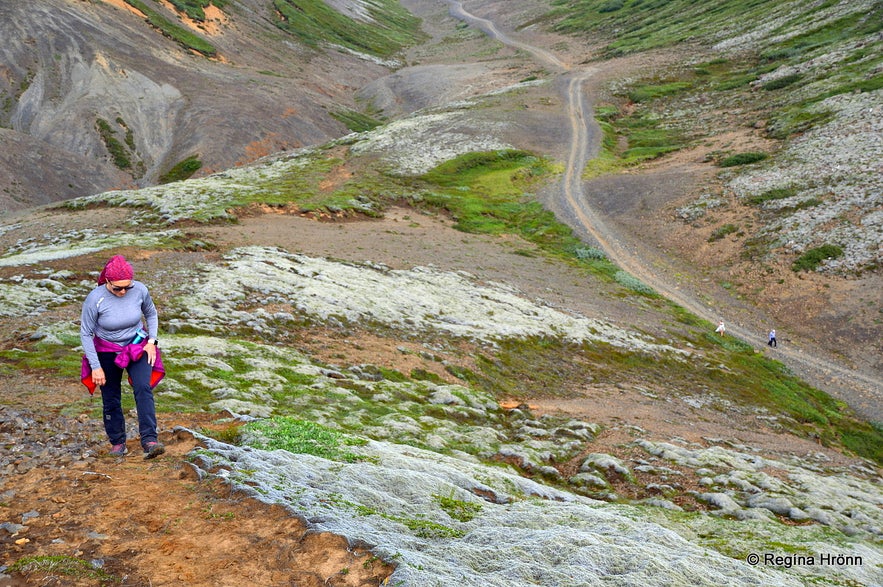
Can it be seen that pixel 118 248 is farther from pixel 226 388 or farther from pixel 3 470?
pixel 3 470

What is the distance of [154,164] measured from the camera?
85.8 meters

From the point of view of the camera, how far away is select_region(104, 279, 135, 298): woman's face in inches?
410

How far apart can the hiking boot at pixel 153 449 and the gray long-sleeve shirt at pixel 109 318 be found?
187cm

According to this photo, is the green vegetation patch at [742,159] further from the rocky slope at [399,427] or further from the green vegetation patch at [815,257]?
the rocky slope at [399,427]

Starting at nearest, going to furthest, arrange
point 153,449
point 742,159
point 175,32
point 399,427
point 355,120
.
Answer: point 153,449
point 399,427
point 742,159
point 355,120
point 175,32

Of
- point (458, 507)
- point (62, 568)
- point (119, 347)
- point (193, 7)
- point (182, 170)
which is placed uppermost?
point (193, 7)

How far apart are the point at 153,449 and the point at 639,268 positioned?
5239 cm

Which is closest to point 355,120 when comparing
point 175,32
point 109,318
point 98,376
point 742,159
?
point 175,32

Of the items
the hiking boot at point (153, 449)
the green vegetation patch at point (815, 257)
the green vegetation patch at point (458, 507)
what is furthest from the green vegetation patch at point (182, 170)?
the green vegetation patch at point (458, 507)

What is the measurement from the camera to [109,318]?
10445mm

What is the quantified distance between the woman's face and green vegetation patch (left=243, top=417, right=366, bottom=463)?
401 centimetres

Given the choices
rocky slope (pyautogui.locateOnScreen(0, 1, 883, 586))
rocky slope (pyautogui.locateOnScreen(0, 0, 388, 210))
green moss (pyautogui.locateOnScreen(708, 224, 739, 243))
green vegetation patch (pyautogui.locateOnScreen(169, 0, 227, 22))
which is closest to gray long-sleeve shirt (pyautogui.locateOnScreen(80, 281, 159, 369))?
rocky slope (pyautogui.locateOnScreen(0, 1, 883, 586))

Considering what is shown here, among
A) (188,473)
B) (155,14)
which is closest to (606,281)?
(188,473)

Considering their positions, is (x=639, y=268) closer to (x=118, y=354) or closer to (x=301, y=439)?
A: (x=301, y=439)
